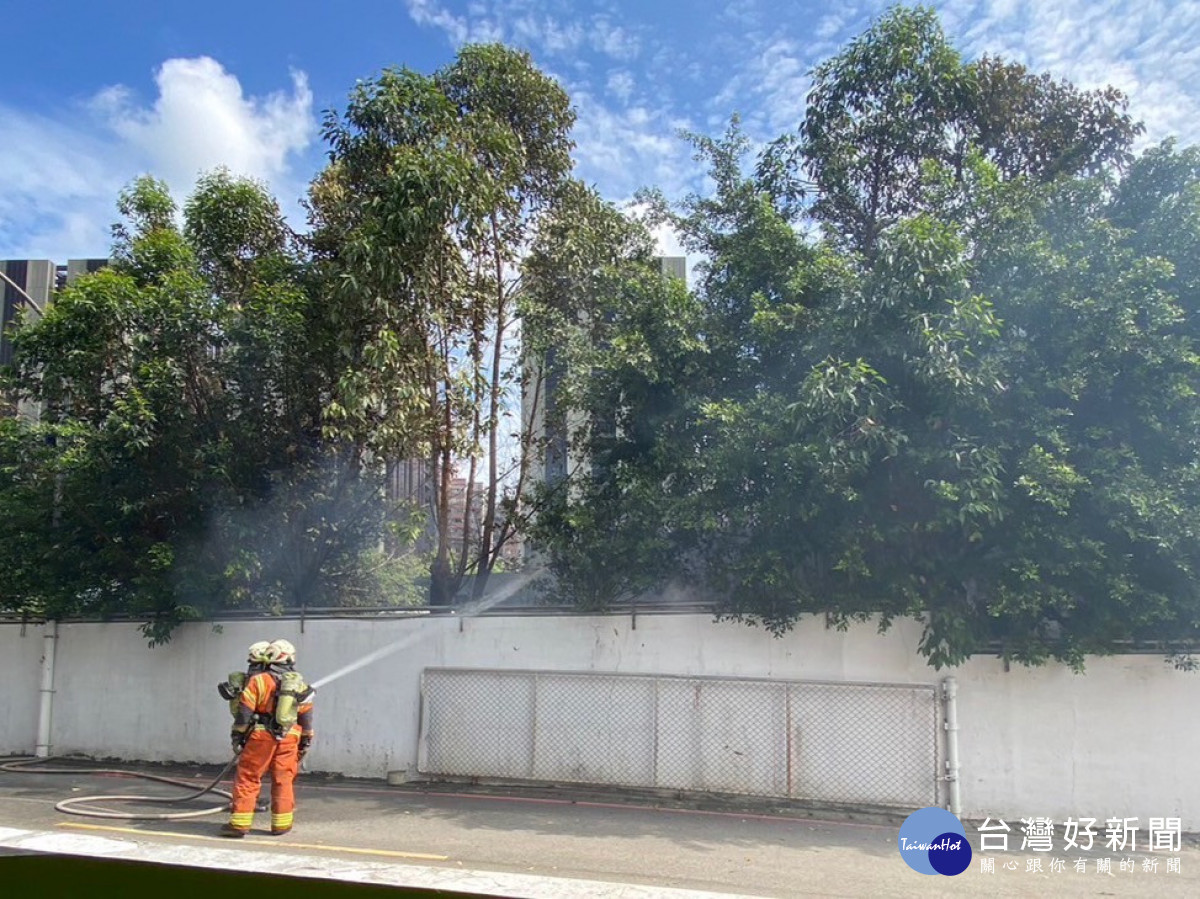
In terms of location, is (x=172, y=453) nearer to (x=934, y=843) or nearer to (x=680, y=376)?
(x=680, y=376)

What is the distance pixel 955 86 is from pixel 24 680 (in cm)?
1412

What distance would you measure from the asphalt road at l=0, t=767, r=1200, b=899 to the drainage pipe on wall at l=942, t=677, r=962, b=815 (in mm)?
487

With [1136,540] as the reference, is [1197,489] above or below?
above

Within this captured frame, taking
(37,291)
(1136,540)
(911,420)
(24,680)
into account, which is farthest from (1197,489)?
(37,291)

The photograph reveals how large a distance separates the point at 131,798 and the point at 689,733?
18.3 feet

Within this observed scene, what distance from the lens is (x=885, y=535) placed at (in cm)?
758

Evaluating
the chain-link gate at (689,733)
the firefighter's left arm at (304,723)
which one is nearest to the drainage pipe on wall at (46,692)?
the chain-link gate at (689,733)

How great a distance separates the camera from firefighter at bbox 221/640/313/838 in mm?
6664

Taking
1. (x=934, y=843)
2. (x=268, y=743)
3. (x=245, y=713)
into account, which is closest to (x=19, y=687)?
(x=245, y=713)

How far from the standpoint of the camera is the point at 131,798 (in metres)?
8.20

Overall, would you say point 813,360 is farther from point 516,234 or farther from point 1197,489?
point 516,234

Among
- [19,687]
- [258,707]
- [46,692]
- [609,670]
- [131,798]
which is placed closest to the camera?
[258,707]

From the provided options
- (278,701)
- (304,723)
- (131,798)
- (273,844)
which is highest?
(278,701)

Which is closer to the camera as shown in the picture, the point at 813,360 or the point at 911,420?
the point at 911,420
